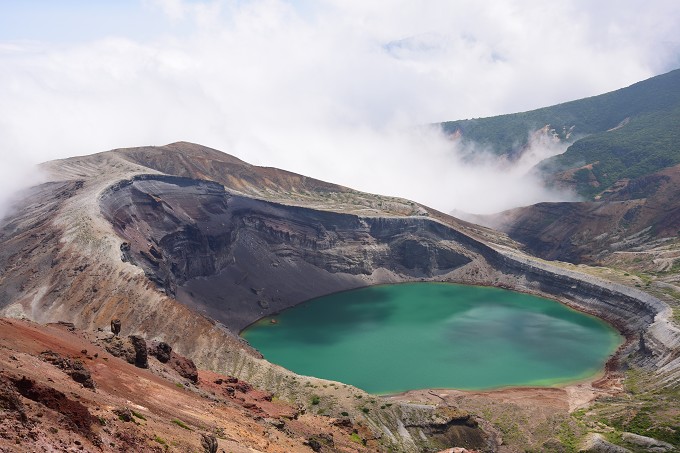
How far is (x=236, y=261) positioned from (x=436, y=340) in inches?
2133

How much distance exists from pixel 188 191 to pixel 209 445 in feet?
385

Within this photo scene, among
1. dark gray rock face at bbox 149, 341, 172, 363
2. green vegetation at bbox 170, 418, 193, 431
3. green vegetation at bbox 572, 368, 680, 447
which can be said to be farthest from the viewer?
green vegetation at bbox 572, 368, 680, 447

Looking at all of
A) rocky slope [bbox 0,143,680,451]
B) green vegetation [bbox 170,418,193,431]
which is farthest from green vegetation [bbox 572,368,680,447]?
green vegetation [bbox 170,418,193,431]

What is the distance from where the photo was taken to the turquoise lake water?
86.6m

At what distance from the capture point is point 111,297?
274 feet

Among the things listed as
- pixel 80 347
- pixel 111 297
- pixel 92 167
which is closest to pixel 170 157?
pixel 92 167

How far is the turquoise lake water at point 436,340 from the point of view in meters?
86.6

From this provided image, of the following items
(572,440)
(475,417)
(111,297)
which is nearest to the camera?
(572,440)

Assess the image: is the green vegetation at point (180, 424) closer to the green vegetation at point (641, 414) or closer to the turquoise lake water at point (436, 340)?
the green vegetation at point (641, 414)

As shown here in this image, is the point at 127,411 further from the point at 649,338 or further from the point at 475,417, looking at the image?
the point at 649,338

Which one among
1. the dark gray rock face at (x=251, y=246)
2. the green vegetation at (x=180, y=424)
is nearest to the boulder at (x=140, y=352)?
the green vegetation at (x=180, y=424)

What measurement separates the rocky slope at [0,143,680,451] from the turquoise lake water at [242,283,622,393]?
676 cm

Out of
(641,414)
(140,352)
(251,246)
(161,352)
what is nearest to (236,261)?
(251,246)

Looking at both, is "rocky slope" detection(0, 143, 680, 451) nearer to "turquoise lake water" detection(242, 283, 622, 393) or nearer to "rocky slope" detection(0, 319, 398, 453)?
"turquoise lake water" detection(242, 283, 622, 393)
